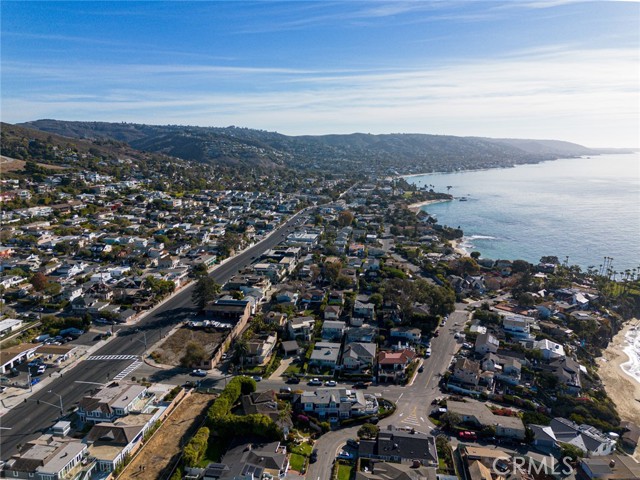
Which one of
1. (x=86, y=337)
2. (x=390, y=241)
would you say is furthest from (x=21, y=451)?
(x=390, y=241)

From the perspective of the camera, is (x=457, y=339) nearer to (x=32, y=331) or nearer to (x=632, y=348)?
(x=632, y=348)

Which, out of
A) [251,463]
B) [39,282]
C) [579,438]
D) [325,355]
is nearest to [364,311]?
[325,355]

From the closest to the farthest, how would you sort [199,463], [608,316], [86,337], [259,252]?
[199,463] → [86,337] → [608,316] → [259,252]

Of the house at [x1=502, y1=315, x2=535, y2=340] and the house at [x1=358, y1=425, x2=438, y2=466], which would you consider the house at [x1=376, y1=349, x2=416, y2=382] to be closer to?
the house at [x1=358, y1=425, x2=438, y2=466]

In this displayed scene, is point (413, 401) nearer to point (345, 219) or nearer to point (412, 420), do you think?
point (412, 420)

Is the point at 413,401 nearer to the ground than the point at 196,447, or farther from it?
nearer to the ground

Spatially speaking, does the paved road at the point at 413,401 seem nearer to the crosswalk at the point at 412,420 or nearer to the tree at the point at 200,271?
the crosswalk at the point at 412,420
